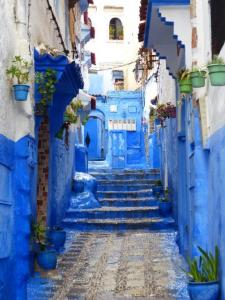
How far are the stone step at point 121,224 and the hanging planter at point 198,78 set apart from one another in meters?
7.47

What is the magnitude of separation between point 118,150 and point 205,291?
68.3 ft

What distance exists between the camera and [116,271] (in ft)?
31.1

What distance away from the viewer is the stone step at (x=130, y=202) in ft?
53.5

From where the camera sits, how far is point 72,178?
1709 cm

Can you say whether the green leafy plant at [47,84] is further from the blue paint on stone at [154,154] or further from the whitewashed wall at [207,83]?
the blue paint on stone at [154,154]

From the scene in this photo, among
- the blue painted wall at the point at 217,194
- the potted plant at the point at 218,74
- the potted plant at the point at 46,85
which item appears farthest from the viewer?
the potted plant at the point at 46,85

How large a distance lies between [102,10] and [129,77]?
499 centimetres

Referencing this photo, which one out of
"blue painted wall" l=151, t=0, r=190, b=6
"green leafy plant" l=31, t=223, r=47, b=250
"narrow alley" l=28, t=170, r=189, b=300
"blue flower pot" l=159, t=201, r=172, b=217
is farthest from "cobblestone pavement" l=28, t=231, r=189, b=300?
"blue painted wall" l=151, t=0, r=190, b=6

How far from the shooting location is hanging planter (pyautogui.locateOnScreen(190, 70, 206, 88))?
700cm

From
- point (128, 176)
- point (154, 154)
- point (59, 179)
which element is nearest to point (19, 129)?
point (59, 179)

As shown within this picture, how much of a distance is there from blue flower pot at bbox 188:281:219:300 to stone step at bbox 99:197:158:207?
979 centimetres

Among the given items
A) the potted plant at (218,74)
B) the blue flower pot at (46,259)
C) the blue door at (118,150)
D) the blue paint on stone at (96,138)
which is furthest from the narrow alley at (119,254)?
the blue paint on stone at (96,138)

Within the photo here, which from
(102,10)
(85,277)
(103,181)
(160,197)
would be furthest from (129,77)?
(85,277)

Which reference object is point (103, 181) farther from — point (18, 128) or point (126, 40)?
point (126, 40)
